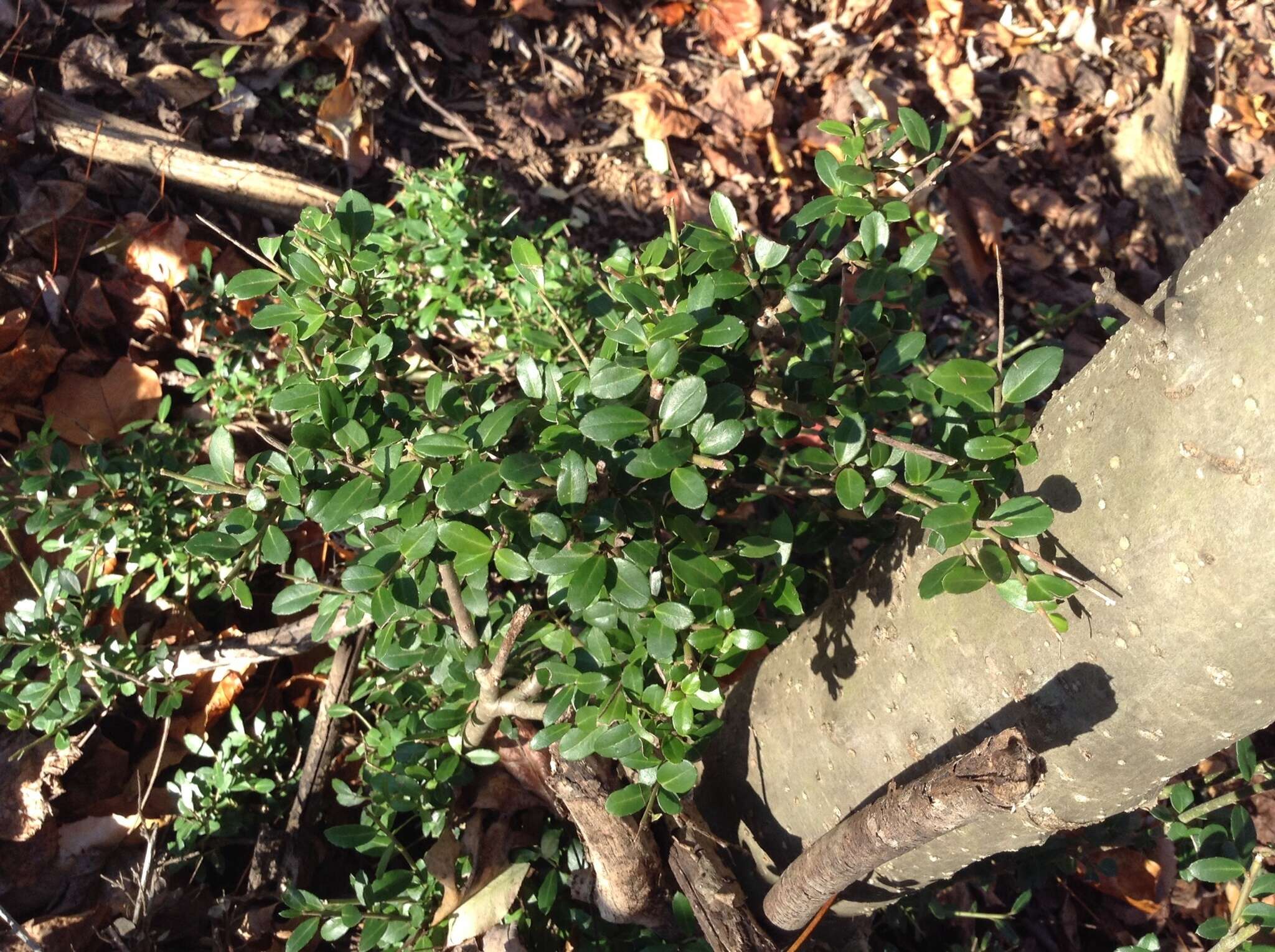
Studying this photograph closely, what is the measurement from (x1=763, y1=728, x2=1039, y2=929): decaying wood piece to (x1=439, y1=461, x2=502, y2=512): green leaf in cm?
71

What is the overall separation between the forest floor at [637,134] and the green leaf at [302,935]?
396 millimetres

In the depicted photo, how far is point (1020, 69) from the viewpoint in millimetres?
4246

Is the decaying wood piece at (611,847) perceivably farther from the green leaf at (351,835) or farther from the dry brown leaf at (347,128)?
the dry brown leaf at (347,128)

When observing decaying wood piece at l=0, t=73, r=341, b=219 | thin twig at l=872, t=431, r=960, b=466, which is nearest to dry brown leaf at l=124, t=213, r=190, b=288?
decaying wood piece at l=0, t=73, r=341, b=219

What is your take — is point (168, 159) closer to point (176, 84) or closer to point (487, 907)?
point (176, 84)

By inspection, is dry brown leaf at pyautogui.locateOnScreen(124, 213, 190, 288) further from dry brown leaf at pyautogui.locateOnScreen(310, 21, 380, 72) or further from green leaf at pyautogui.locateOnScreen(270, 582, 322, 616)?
green leaf at pyautogui.locateOnScreen(270, 582, 322, 616)

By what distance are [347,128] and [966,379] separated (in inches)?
106

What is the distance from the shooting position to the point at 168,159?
2.95 m

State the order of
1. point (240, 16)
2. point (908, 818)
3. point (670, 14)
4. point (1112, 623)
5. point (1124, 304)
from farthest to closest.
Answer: point (670, 14) < point (240, 16) < point (908, 818) < point (1112, 623) < point (1124, 304)

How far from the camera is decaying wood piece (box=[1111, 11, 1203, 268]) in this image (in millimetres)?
3859

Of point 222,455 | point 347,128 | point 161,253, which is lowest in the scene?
point 161,253

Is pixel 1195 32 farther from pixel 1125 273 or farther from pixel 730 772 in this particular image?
pixel 730 772

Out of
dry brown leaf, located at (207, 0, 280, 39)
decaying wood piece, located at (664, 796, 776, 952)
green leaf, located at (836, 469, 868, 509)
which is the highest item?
green leaf, located at (836, 469, 868, 509)

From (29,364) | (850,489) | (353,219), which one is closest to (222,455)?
(353,219)
